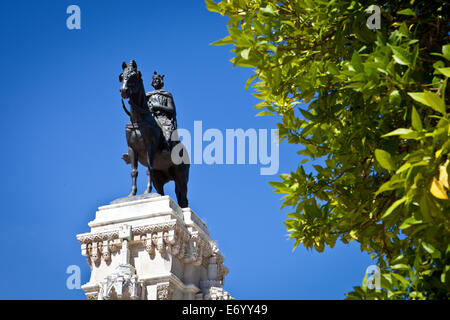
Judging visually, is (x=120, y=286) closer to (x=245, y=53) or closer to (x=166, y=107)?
(x=166, y=107)

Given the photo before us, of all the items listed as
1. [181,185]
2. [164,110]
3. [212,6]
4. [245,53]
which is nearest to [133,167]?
[181,185]

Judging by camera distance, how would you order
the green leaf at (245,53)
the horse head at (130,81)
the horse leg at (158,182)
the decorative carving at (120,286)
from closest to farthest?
the green leaf at (245,53) → the decorative carving at (120,286) → the horse head at (130,81) → the horse leg at (158,182)

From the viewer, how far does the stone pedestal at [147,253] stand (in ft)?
31.2

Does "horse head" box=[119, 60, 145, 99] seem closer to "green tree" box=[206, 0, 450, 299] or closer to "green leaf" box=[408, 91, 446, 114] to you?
"green tree" box=[206, 0, 450, 299]

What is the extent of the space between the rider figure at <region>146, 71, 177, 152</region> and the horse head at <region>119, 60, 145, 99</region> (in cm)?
106

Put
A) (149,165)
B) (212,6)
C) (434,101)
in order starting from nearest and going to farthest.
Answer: (434,101)
(212,6)
(149,165)

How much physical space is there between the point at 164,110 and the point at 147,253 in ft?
11.2

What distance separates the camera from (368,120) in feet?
11.4

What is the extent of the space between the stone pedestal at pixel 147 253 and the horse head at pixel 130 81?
209cm

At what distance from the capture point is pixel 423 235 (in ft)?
9.34

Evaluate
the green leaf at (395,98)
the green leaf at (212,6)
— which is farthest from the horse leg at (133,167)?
the green leaf at (395,98)

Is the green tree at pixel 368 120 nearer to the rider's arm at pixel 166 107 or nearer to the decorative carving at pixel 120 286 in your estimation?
the decorative carving at pixel 120 286
